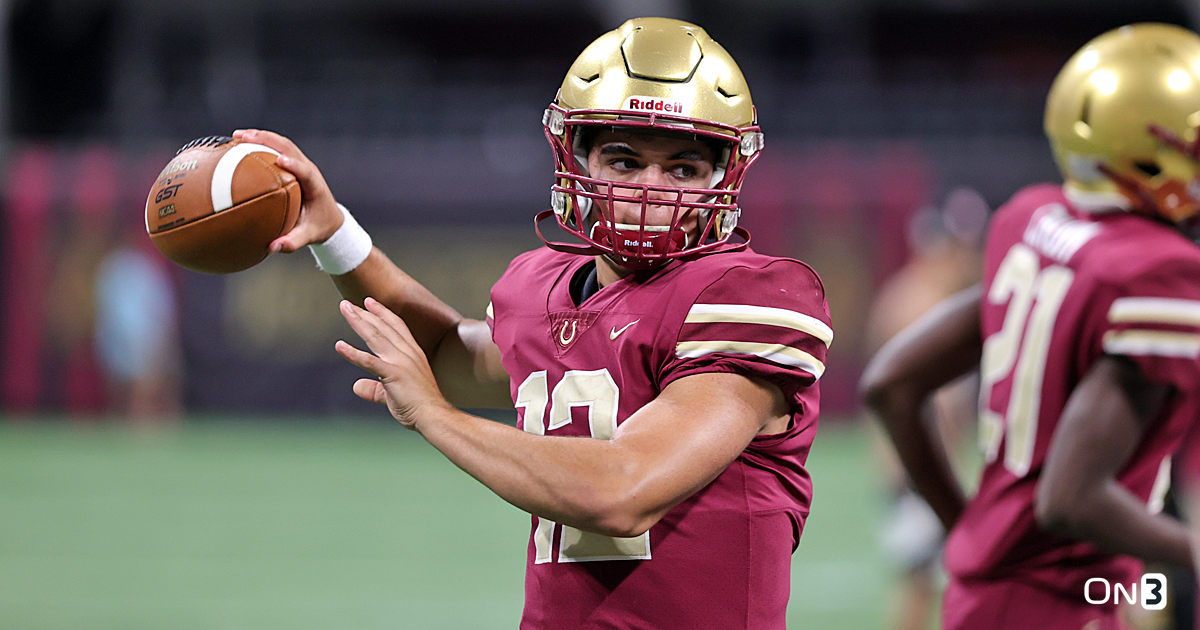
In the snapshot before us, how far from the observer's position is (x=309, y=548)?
22.9 ft

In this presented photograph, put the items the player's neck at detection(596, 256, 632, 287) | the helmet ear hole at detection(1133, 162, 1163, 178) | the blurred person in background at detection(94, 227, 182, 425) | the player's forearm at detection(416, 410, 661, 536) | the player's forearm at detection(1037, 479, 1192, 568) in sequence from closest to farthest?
the player's forearm at detection(416, 410, 661, 536) → the player's neck at detection(596, 256, 632, 287) → the player's forearm at detection(1037, 479, 1192, 568) → the helmet ear hole at detection(1133, 162, 1163, 178) → the blurred person in background at detection(94, 227, 182, 425)

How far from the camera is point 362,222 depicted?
1205cm

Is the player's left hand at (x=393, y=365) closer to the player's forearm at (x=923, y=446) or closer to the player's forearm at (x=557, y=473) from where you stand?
the player's forearm at (x=557, y=473)

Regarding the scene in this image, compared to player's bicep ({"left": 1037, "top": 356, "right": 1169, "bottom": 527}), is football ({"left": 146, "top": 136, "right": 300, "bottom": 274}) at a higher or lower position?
higher

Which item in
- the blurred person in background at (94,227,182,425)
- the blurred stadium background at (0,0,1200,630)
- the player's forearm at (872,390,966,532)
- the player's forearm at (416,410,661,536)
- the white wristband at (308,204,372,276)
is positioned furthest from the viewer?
the blurred person in background at (94,227,182,425)

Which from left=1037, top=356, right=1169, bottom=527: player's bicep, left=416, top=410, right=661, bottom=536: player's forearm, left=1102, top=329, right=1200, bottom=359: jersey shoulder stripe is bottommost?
left=1037, top=356, right=1169, bottom=527: player's bicep

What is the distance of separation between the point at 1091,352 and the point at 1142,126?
1.63ft

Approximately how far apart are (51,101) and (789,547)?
18403 millimetres

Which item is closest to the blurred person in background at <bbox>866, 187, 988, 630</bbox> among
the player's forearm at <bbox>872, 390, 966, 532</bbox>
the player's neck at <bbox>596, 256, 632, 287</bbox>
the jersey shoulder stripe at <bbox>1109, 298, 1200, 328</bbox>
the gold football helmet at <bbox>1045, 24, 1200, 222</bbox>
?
the player's forearm at <bbox>872, 390, 966, 532</bbox>

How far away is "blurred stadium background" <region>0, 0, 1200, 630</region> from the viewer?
6.57m

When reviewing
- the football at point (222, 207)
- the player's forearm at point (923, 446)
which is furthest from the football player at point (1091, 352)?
the football at point (222, 207)

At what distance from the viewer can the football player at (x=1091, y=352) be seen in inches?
91.0

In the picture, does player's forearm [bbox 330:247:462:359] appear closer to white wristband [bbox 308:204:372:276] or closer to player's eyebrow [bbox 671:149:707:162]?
white wristband [bbox 308:204:372:276]

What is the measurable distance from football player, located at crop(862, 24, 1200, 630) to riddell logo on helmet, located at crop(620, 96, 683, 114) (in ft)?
3.06
